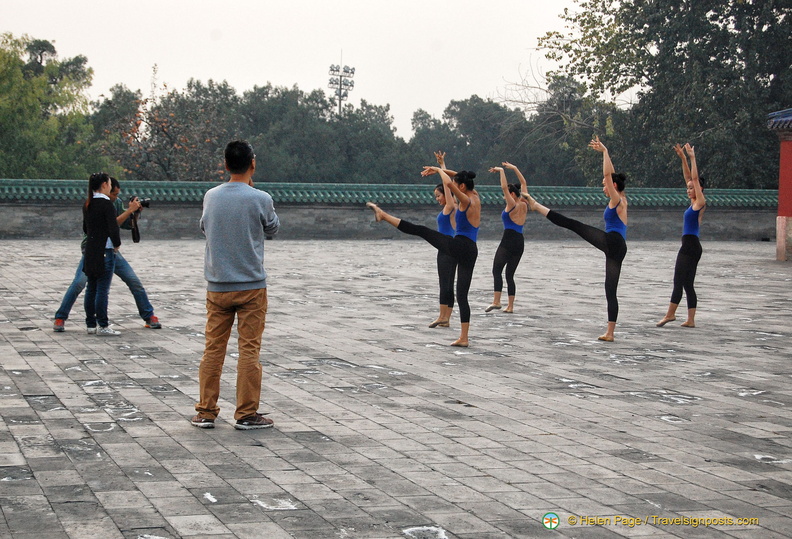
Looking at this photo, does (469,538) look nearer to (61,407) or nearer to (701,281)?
(61,407)

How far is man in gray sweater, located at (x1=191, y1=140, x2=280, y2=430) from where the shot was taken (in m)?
6.13

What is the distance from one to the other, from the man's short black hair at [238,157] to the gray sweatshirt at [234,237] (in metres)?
0.14

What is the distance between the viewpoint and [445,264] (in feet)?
38.0

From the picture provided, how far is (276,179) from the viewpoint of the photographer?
54250 millimetres

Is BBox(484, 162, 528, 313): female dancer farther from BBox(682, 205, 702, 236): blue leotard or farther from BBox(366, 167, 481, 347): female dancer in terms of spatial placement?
BBox(366, 167, 481, 347): female dancer

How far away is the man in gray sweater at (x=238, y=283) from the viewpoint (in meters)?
6.13

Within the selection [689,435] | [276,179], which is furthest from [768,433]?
[276,179]

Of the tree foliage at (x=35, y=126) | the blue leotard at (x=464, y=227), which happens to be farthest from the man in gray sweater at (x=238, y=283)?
the tree foliage at (x=35, y=126)

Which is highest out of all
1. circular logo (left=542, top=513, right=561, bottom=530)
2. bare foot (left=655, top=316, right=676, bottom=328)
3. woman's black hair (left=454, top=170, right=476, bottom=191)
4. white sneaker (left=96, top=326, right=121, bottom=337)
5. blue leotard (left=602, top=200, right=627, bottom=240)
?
woman's black hair (left=454, top=170, right=476, bottom=191)

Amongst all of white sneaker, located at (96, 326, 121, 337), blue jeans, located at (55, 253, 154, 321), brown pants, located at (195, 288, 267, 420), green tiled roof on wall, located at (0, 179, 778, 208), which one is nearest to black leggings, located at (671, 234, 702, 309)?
blue jeans, located at (55, 253, 154, 321)

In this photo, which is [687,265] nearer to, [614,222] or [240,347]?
[614,222]

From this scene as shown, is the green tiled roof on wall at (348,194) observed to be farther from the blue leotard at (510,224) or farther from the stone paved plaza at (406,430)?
the blue leotard at (510,224)

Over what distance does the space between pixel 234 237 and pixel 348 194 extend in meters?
24.9

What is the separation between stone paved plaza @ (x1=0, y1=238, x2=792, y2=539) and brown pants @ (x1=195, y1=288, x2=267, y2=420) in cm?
20
